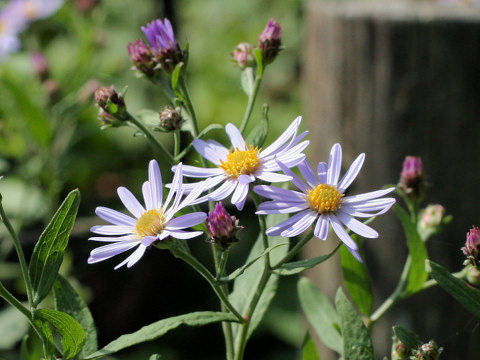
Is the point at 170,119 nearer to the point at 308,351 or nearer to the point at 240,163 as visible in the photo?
the point at 240,163

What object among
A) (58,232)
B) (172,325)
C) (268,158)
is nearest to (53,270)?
(58,232)

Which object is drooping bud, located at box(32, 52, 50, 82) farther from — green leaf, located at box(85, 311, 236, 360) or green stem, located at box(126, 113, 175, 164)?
green leaf, located at box(85, 311, 236, 360)

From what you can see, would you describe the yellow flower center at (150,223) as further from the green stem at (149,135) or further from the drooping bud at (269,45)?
the drooping bud at (269,45)

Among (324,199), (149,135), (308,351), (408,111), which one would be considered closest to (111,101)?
(149,135)

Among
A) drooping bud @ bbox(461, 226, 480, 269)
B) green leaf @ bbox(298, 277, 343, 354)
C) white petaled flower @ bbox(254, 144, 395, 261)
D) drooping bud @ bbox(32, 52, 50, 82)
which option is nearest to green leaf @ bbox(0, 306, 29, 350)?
drooping bud @ bbox(32, 52, 50, 82)

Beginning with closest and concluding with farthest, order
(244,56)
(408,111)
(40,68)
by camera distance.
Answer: (244,56), (408,111), (40,68)

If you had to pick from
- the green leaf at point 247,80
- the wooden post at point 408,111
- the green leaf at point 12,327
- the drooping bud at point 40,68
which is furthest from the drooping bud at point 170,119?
the drooping bud at point 40,68
